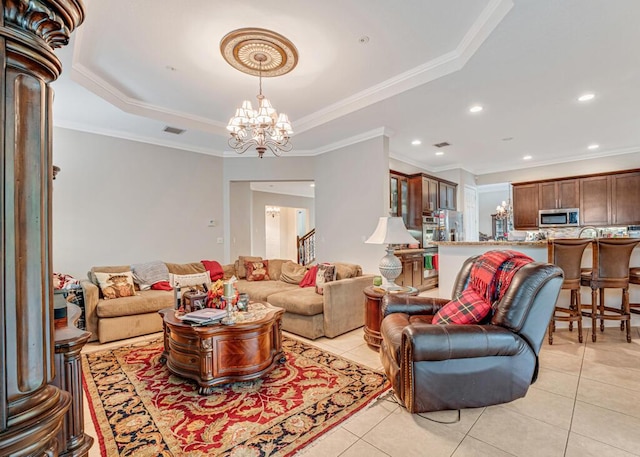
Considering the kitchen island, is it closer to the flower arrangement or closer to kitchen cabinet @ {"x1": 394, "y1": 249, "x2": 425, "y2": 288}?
kitchen cabinet @ {"x1": 394, "y1": 249, "x2": 425, "y2": 288}

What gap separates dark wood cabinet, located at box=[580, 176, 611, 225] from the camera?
236 inches

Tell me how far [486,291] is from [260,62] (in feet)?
9.61

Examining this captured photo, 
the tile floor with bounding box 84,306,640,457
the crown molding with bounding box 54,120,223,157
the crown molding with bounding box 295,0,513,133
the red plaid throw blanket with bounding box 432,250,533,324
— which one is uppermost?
the crown molding with bounding box 295,0,513,133

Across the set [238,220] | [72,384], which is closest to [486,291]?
[72,384]

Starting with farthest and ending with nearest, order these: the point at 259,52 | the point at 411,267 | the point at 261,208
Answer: the point at 261,208
the point at 411,267
the point at 259,52

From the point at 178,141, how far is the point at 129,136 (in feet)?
2.30

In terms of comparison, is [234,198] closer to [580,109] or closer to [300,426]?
[300,426]

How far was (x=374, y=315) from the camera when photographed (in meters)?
3.27

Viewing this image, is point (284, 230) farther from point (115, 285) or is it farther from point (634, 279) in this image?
point (634, 279)

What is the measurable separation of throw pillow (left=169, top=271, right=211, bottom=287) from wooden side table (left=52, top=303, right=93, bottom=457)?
3.26 metres

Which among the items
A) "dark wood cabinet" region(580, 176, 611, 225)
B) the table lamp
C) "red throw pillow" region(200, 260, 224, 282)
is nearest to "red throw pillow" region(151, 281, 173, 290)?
"red throw pillow" region(200, 260, 224, 282)

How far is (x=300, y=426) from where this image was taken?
1.99 metres

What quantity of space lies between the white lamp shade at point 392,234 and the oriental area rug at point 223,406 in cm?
126

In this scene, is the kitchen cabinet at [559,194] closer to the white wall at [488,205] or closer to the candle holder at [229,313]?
the white wall at [488,205]
